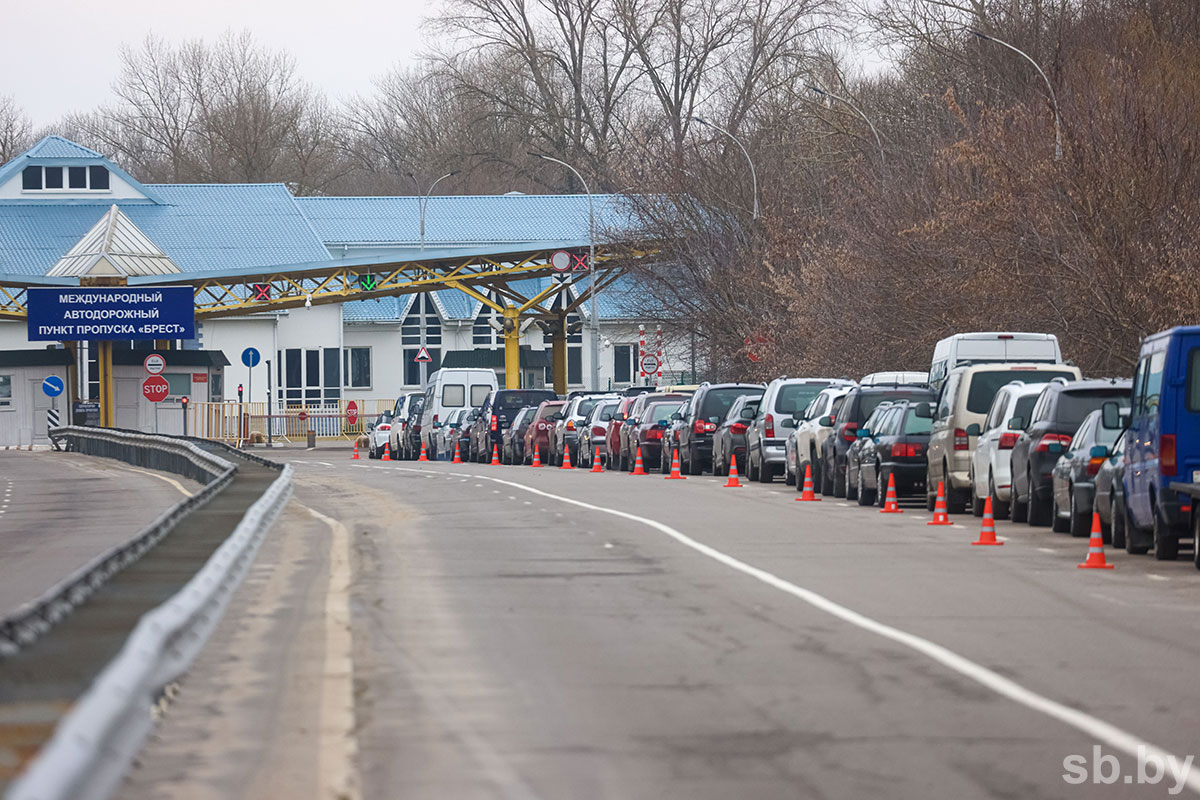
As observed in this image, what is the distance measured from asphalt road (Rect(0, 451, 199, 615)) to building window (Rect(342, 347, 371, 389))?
32.9 meters

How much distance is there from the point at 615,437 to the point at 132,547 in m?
29.1

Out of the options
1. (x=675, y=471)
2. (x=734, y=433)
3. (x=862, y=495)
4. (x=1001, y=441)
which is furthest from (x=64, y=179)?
(x=1001, y=441)

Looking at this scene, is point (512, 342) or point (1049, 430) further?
point (512, 342)

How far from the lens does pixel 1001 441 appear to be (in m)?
23.2

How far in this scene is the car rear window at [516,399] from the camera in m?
51.2

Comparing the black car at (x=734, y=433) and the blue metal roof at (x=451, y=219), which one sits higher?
the blue metal roof at (x=451, y=219)

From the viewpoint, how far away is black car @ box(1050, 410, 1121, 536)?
20141 mm

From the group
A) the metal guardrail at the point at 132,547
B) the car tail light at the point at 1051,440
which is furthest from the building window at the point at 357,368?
the car tail light at the point at 1051,440

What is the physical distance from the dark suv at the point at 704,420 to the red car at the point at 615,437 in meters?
4.17

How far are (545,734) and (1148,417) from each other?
10.4 m

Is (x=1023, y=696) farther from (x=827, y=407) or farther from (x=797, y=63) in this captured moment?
(x=797, y=63)

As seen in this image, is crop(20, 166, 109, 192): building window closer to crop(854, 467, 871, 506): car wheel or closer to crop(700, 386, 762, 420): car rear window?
crop(700, 386, 762, 420): car rear window

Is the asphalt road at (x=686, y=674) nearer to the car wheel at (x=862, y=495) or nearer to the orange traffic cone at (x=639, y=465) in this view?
the car wheel at (x=862, y=495)

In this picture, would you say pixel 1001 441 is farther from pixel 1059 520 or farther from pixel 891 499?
pixel 891 499
